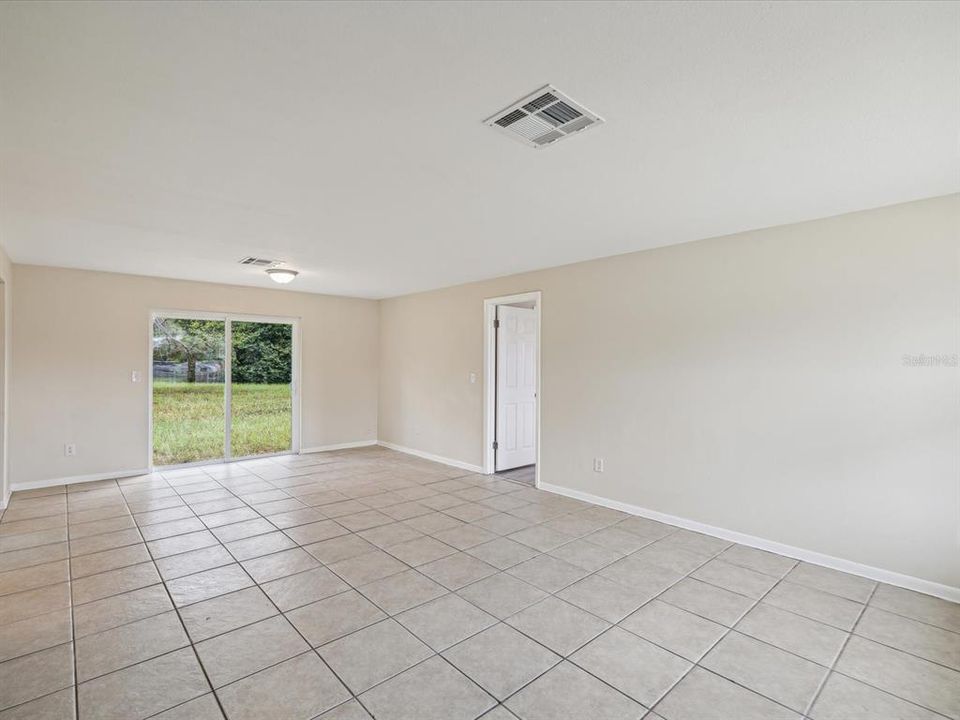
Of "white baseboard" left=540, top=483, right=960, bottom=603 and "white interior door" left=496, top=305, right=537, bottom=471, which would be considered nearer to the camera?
"white baseboard" left=540, top=483, right=960, bottom=603

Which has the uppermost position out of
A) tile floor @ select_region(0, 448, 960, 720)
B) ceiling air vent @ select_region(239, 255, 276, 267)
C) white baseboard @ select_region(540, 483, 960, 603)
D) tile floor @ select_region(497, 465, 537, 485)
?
ceiling air vent @ select_region(239, 255, 276, 267)

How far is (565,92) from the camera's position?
1.79 m

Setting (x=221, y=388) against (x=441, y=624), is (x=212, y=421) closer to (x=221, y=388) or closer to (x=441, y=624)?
(x=221, y=388)

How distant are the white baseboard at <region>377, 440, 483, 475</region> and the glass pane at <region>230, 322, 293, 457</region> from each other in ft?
4.83

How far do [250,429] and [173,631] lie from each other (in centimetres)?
445

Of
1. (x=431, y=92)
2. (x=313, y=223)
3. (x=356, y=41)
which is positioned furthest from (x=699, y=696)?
(x=313, y=223)

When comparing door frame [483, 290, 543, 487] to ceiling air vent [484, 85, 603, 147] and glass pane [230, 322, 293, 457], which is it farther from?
ceiling air vent [484, 85, 603, 147]

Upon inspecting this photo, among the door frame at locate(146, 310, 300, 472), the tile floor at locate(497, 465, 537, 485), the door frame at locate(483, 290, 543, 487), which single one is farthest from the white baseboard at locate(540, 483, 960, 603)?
the door frame at locate(146, 310, 300, 472)

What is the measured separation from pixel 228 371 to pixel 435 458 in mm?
2989

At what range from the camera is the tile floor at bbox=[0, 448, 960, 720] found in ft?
6.47

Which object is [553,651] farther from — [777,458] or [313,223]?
[313,223]

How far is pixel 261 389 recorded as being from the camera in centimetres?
666

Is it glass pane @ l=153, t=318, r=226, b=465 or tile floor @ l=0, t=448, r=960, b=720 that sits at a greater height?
glass pane @ l=153, t=318, r=226, b=465

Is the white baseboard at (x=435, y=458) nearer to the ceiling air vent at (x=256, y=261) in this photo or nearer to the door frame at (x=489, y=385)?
the door frame at (x=489, y=385)
